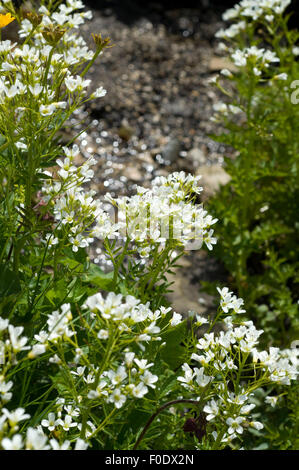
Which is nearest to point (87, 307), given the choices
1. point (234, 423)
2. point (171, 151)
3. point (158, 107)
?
point (234, 423)

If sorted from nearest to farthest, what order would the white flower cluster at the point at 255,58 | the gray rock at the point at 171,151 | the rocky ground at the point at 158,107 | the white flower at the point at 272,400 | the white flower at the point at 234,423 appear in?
the white flower at the point at 234,423 < the white flower at the point at 272,400 < the white flower cluster at the point at 255,58 < the rocky ground at the point at 158,107 < the gray rock at the point at 171,151

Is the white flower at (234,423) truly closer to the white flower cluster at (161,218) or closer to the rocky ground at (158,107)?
the white flower cluster at (161,218)

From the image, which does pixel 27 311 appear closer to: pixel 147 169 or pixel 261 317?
pixel 261 317

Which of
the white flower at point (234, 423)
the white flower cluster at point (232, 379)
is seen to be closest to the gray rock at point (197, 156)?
the white flower cluster at point (232, 379)

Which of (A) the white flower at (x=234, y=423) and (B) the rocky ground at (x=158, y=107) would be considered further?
(B) the rocky ground at (x=158, y=107)

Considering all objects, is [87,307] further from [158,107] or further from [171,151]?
[158,107]

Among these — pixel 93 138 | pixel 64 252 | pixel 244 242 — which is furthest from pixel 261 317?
pixel 93 138

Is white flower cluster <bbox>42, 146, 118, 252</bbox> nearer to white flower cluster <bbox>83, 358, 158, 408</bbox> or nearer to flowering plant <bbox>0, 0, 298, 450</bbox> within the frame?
flowering plant <bbox>0, 0, 298, 450</bbox>

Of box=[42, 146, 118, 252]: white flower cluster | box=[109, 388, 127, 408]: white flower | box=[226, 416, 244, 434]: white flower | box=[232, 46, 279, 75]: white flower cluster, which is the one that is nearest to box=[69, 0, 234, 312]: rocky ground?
box=[232, 46, 279, 75]: white flower cluster

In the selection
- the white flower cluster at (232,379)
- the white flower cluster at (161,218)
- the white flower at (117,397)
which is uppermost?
the white flower cluster at (161,218)
